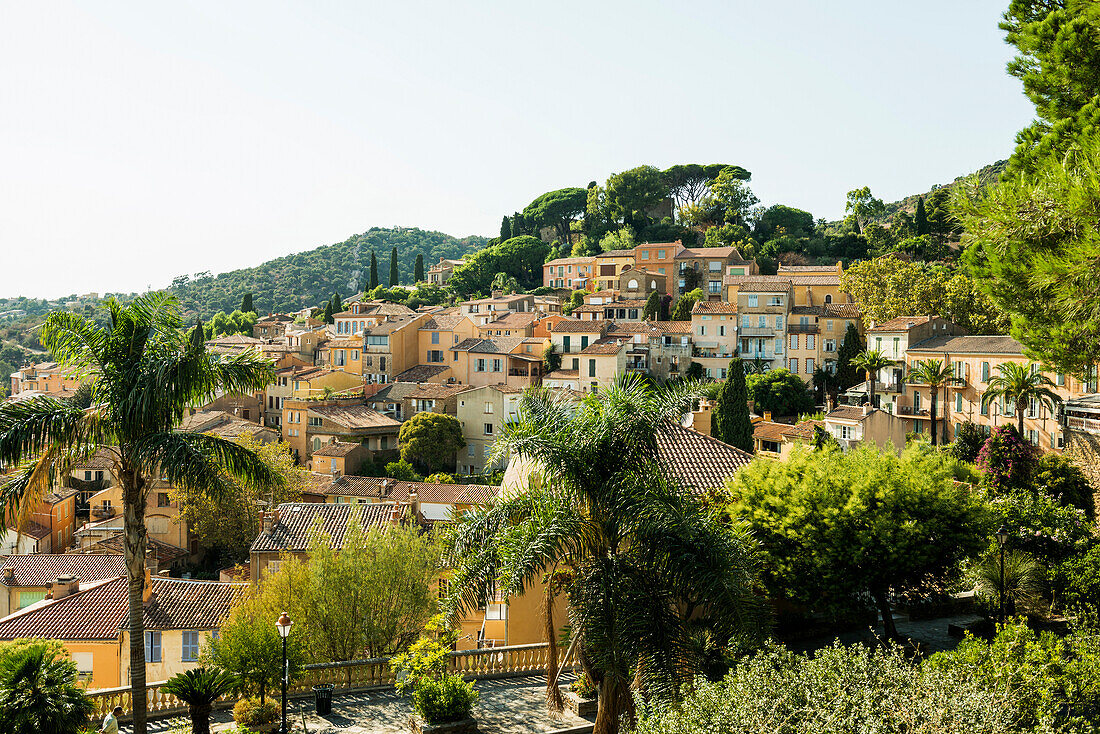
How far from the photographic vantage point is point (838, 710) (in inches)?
294

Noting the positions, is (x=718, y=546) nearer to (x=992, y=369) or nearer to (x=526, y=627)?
(x=526, y=627)

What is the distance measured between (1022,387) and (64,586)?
44.2 metres

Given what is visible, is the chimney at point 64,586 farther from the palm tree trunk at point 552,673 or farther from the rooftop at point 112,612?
the palm tree trunk at point 552,673

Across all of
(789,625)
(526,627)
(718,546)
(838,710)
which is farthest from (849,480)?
(838,710)

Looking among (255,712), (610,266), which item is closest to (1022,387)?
(255,712)

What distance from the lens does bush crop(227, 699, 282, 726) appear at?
12883 millimetres

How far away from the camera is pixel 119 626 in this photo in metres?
26.1

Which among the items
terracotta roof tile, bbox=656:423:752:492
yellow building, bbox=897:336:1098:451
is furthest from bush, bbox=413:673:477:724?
yellow building, bbox=897:336:1098:451

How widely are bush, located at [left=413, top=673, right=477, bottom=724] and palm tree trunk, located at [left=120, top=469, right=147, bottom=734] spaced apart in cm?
409

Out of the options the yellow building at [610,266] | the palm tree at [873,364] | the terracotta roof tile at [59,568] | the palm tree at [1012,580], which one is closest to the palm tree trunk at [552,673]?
the palm tree at [1012,580]

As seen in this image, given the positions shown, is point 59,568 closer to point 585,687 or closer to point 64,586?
point 64,586

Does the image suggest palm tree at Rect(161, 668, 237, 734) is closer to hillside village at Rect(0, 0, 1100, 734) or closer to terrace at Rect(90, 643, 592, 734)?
hillside village at Rect(0, 0, 1100, 734)

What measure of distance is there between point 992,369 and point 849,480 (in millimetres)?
29554

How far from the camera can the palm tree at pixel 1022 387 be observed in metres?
36.1
